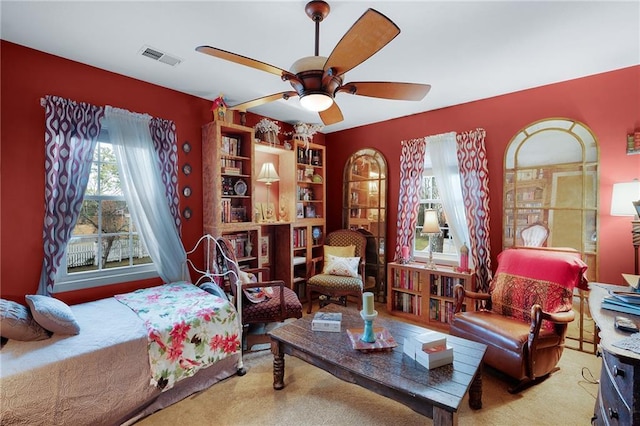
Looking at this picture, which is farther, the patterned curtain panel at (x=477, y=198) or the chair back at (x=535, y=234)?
the patterned curtain panel at (x=477, y=198)

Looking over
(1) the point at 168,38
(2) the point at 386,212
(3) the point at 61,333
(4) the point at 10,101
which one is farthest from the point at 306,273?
(4) the point at 10,101

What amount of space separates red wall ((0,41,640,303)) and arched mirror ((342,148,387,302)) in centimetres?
90

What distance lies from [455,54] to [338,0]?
3.83ft

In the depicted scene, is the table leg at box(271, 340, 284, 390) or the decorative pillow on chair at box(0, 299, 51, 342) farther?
the table leg at box(271, 340, 284, 390)

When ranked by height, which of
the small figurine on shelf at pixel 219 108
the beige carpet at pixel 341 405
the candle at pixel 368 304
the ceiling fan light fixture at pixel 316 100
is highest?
the small figurine on shelf at pixel 219 108

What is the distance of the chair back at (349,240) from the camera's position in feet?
13.1

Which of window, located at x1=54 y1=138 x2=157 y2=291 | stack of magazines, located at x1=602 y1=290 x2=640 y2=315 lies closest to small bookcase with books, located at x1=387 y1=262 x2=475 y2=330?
stack of magazines, located at x1=602 y1=290 x2=640 y2=315

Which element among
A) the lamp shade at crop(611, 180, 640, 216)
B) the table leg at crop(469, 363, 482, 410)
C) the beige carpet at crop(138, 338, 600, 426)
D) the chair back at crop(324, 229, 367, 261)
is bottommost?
the beige carpet at crop(138, 338, 600, 426)

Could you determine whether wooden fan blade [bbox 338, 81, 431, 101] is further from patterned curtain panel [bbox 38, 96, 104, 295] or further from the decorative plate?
patterned curtain panel [bbox 38, 96, 104, 295]

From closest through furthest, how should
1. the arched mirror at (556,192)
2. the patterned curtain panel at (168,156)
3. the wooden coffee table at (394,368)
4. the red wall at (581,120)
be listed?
the wooden coffee table at (394,368) → the red wall at (581,120) → the arched mirror at (556,192) → the patterned curtain panel at (168,156)

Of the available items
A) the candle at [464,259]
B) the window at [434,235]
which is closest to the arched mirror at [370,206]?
the window at [434,235]

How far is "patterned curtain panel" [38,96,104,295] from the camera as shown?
2.31 meters

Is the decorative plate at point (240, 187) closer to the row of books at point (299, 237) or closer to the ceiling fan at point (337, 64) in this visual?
the row of books at point (299, 237)

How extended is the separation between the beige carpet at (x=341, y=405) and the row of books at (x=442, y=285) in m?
1.04
